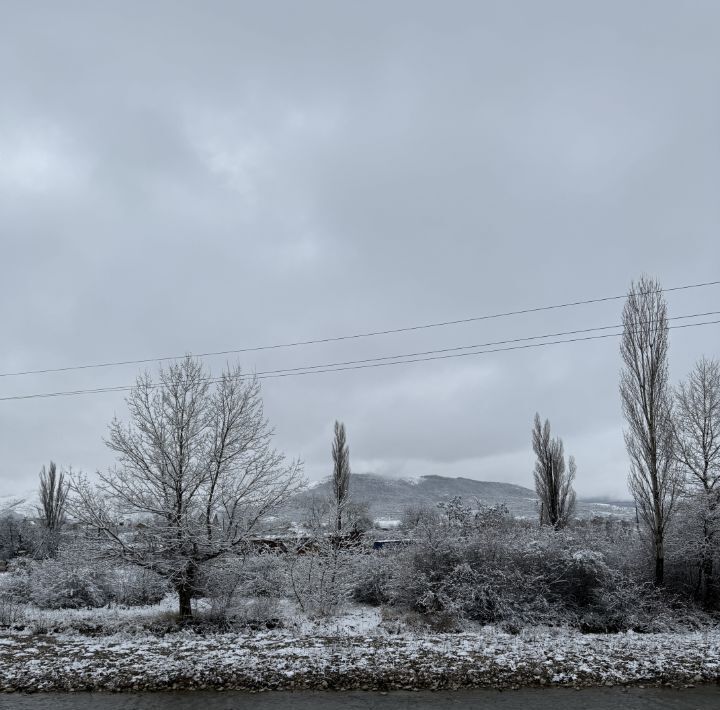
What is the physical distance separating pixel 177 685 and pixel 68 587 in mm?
10445

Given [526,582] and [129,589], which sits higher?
[526,582]

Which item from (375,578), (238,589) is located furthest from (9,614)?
(375,578)

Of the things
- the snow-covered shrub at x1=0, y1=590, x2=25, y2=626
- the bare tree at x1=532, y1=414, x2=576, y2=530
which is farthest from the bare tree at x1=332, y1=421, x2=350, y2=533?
the snow-covered shrub at x1=0, y1=590, x2=25, y2=626

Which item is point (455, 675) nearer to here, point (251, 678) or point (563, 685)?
point (563, 685)

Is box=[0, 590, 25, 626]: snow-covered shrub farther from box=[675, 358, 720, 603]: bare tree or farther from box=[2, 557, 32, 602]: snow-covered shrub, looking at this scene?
box=[675, 358, 720, 603]: bare tree

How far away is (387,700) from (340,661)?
1.68m

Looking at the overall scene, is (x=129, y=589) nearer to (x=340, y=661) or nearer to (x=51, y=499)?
(x=340, y=661)

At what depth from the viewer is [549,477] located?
31.5 metres

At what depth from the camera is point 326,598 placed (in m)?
15.8

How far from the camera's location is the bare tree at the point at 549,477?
3094 centimetres

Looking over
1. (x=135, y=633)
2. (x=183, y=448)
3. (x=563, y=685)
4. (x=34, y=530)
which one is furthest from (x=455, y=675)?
(x=34, y=530)

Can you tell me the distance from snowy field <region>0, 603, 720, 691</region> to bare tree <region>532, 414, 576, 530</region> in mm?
18748

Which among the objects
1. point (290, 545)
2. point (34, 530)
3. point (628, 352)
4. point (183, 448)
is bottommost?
point (34, 530)

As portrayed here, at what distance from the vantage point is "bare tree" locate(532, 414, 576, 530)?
3094 centimetres
